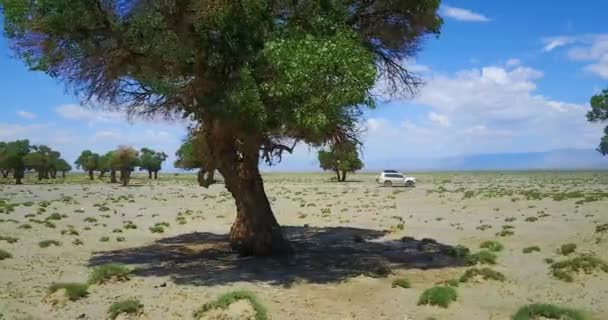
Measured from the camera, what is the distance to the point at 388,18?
57.4 ft

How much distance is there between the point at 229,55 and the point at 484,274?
8.36 m

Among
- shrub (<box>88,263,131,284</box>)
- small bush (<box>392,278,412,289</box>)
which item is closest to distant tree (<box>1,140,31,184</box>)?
shrub (<box>88,263,131,284</box>)

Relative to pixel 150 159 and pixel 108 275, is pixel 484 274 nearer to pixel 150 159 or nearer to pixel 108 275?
pixel 108 275

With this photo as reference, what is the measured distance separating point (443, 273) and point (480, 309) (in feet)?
12.7

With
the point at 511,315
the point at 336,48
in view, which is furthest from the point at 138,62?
the point at 511,315

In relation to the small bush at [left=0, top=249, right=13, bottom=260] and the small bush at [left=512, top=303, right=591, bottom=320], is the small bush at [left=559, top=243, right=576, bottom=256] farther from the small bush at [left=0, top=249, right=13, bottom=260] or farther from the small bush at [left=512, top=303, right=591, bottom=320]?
the small bush at [left=0, top=249, right=13, bottom=260]

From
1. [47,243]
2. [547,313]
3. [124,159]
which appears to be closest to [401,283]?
[547,313]

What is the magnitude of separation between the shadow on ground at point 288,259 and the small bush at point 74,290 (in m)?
2.20

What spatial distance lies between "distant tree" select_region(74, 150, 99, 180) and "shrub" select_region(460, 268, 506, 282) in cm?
13403

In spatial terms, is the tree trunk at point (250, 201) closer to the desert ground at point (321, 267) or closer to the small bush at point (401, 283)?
the desert ground at point (321, 267)

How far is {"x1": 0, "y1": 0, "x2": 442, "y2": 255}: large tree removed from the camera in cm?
1297

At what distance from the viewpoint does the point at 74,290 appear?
40.9 feet

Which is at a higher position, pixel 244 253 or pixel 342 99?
pixel 342 99

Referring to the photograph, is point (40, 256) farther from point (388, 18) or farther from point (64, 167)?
point (64, 167)
